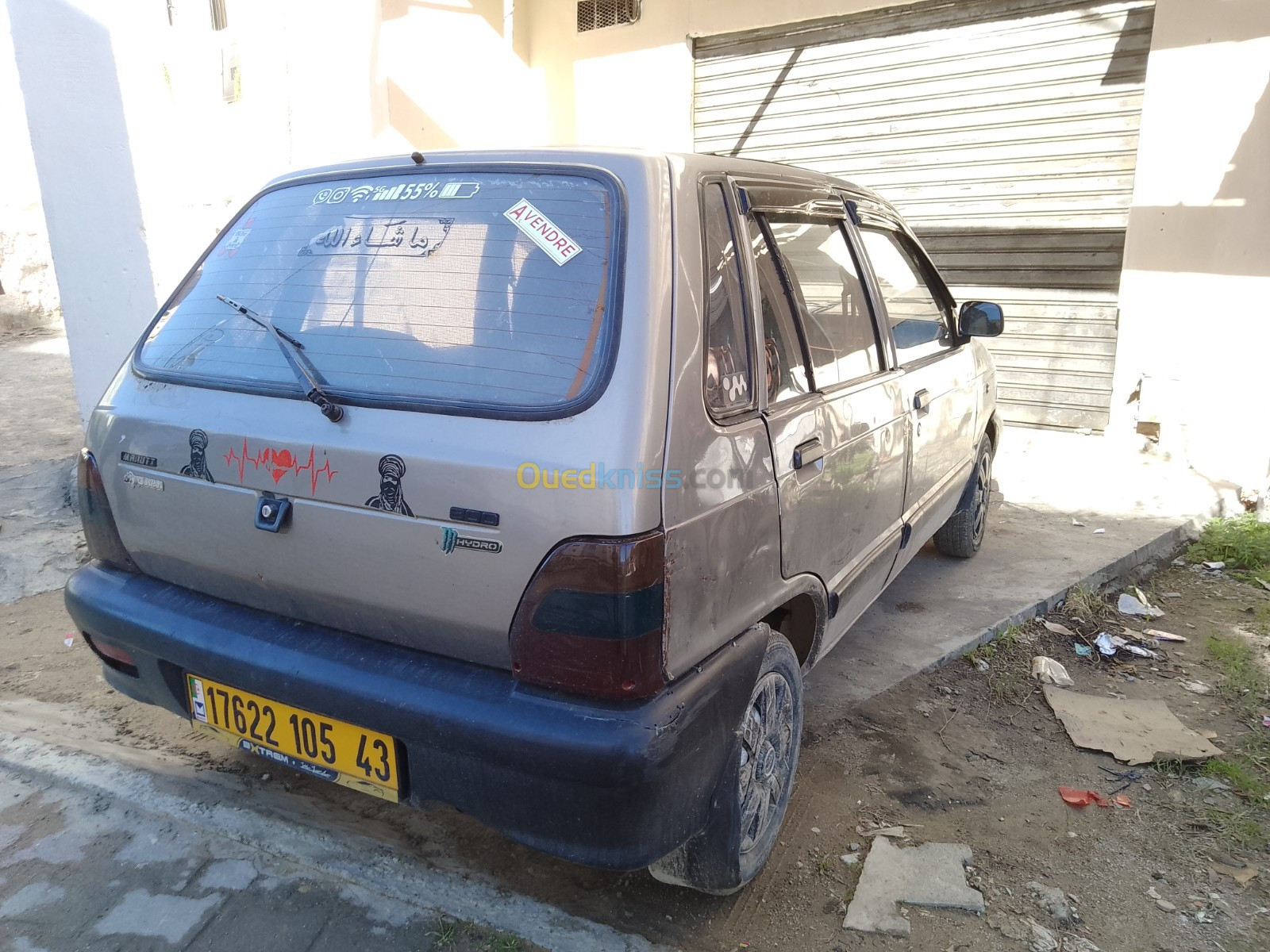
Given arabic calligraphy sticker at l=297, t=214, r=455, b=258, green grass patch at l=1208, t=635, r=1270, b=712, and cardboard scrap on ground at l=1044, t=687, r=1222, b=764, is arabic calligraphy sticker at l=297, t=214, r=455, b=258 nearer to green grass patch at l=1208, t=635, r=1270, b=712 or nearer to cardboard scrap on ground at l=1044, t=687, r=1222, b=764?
cardboard scrap on ground at l=1044, t=687, r=1222, b=764

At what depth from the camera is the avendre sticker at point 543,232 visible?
Answer: 1.82 metres

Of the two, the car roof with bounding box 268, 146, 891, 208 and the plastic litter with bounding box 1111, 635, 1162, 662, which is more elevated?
the car roof with bounding box 268, 146, 891, 208

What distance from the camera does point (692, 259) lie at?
185 centimetres

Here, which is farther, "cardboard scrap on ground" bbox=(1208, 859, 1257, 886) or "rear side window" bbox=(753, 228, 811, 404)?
"cardboard scrap on ground" bbox=(1208, 859, 1257, 886)

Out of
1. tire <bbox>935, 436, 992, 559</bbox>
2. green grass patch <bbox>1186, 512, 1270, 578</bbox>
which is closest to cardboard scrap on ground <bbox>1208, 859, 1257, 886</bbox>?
tire <bbox>935, 436, 992, 559</bbox>

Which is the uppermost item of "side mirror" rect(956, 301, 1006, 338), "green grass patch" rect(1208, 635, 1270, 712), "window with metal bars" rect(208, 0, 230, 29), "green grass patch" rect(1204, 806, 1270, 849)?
"window with metal bars" rect(208, 0, 230, 29)

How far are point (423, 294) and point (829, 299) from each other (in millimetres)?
1317

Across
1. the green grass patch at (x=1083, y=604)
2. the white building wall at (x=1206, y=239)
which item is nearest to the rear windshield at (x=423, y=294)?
the green grass patch at (x=1083, y=604)

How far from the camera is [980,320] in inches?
143

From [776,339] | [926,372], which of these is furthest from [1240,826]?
[776,339]

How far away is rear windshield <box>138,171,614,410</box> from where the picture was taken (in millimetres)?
1751

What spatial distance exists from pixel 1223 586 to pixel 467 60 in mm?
6251

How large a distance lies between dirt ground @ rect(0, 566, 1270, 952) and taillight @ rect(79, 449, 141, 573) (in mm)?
800

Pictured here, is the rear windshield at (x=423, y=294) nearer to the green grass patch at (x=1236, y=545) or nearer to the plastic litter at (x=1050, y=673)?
the plastic litter at (x=1050, y=673)
